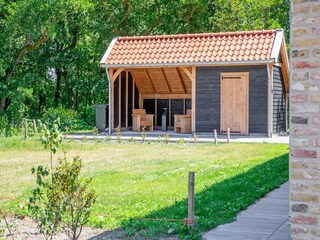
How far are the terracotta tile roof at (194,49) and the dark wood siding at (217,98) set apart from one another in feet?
1.74

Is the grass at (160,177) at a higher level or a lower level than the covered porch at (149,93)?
lower

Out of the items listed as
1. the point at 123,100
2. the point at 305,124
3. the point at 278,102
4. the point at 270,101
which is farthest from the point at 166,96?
the point at 305,124

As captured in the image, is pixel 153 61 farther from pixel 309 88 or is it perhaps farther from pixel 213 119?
pixel 309 88

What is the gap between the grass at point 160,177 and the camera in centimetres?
761

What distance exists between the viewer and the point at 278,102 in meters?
22.7

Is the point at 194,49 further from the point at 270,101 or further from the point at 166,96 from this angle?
the point at 270,101

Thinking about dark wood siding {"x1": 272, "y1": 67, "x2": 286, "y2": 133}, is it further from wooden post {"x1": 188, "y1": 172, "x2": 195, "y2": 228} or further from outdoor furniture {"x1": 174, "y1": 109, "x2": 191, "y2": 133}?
wooden post {"x1": 188, "y1": 172, "x2": 195, "y2": 228}

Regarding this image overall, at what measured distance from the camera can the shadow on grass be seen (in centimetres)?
675

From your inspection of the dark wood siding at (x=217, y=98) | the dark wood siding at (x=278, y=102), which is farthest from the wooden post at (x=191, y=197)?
the dark wood siding at (x=278, y=102)

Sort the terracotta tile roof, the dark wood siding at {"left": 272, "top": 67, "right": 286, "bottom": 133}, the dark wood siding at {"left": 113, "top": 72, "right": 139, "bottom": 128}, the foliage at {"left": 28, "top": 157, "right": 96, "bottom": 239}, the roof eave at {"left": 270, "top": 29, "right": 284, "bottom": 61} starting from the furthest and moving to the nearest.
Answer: the dark wood siding at {"left": 113, "top": 72, "right": 139, "bottom": 128} < the dark wood siding at {"left": 272, "top": 67, "right": 286, "bottom": 133} < the terracotta tile roof < the roof eave at {"left": 270, "top": 29, "right": 284, "bottom": 61} < the foliage at {"left": 28, "top": 157, "right": 96, "bottom": 239}

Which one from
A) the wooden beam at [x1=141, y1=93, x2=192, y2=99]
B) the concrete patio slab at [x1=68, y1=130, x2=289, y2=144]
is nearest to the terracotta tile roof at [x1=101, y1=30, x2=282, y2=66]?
the wooden beam at [x1=141, y1=93, x2=192, y2=99]

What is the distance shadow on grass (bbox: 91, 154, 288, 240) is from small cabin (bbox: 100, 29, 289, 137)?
9.62m

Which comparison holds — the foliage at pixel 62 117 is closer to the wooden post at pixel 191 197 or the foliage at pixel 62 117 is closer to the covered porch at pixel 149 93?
the covered porch at pixel 149 93

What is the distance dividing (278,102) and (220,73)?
275cm
